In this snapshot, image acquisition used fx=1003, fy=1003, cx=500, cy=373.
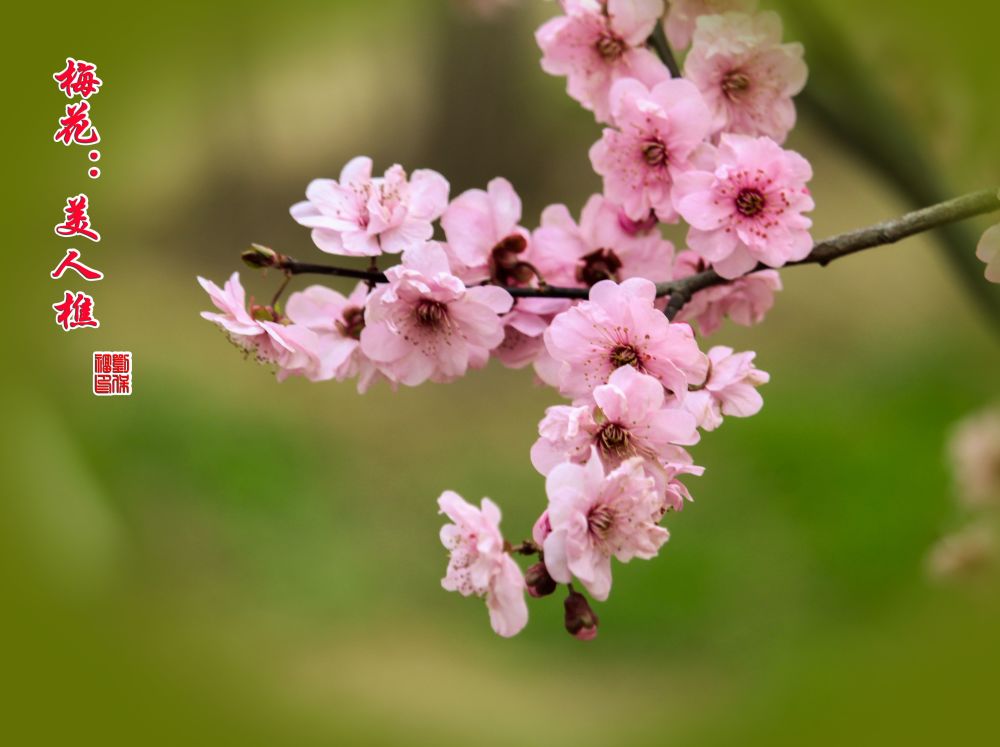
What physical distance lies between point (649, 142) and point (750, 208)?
10 cm

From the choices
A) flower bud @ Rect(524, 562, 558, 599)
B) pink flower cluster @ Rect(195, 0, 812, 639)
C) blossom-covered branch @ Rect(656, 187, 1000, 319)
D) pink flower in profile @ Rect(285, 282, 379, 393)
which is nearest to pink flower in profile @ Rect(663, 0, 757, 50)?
pink flower cluster @ Rect(195, 0, 812, 639)

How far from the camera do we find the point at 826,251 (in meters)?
0.69

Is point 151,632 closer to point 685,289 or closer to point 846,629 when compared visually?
point 846,629

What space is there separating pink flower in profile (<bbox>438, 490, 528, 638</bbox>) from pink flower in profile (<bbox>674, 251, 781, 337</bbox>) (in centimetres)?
25

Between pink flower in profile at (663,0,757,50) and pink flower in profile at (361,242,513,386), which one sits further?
pink flower in profile at (663,0,757,50)

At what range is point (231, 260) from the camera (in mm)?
4984

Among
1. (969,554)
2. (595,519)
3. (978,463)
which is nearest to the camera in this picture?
(595,519)

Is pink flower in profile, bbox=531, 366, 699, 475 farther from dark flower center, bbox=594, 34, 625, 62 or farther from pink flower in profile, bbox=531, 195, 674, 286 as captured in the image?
dark flower center, bbox=594, 34, 625, 62

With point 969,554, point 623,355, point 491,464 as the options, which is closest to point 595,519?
point 623,355

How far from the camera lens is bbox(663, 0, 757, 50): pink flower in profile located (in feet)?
2.69

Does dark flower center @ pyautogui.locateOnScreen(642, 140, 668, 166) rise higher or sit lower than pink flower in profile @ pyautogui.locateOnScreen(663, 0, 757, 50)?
lower

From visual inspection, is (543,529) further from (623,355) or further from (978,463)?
(978,463)

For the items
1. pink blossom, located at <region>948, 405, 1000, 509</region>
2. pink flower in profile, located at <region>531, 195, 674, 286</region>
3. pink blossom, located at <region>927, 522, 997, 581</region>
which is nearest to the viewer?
pink flower in profile, located at <region>531, 195, 674, 286</region>

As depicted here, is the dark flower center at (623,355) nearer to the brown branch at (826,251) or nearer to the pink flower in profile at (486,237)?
the brown branch at (826,251)
